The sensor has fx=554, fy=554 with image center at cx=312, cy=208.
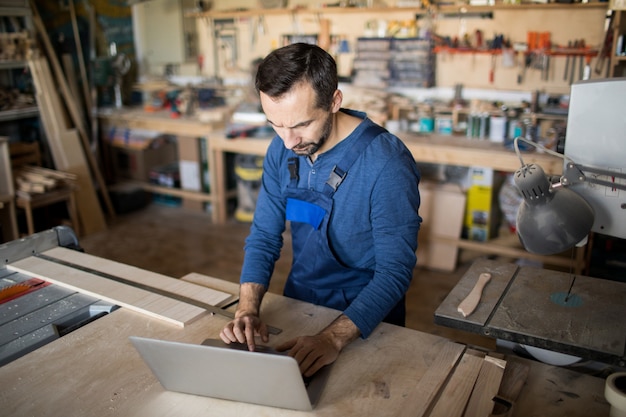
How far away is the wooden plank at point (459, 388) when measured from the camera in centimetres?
119

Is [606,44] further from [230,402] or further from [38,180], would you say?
[38,180]

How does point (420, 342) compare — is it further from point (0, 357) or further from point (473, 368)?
point (0, 357)

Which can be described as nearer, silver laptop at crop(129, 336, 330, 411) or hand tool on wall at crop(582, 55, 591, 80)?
silver laptop at crop(129, 336, 330, 411)

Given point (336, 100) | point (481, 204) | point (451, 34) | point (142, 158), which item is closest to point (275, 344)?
point (336, 100)

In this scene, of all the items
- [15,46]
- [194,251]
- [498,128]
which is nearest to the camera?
[498,128]

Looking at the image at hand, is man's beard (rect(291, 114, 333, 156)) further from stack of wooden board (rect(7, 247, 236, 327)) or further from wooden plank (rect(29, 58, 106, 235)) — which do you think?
wooden plank (rect(29, 58, 106, 235))

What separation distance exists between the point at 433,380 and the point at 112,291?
1014mm

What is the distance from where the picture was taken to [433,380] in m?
1.29

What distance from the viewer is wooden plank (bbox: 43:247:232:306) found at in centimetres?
173

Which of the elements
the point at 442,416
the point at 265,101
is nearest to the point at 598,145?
the point at 442,416

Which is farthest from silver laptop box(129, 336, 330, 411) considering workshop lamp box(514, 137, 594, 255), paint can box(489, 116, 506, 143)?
paint can box(489, 116, 506, 143)

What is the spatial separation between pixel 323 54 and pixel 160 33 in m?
4.38

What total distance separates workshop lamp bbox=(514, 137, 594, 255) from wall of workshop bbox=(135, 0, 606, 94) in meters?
2.91

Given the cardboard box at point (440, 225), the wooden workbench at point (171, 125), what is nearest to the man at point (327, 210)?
the cardboard box at point (440, 225)
